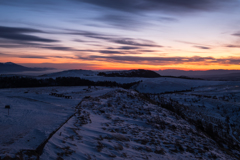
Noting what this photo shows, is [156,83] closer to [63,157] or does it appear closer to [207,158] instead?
[207,158]

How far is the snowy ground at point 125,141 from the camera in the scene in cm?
429

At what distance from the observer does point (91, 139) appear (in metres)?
5.17

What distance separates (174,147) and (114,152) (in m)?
2.39

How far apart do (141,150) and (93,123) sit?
2.42 metres

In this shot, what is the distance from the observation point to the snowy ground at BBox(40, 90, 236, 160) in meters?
4.29

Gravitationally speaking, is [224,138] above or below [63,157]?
below

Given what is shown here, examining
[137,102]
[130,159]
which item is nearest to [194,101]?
[137,102]

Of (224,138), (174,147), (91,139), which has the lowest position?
(224,138)

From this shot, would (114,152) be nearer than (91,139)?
Yes

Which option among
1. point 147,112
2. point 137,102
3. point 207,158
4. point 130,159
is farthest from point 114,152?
point 137,102

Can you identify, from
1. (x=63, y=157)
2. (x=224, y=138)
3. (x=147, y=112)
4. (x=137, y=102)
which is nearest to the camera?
(x=63, y=157)

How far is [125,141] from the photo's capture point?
18.2 ft

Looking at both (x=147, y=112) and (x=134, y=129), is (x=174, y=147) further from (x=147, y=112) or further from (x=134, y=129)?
(x=147, y=112)

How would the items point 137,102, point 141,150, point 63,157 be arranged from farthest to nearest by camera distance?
point 137,102, point 141,150, point 63,157
